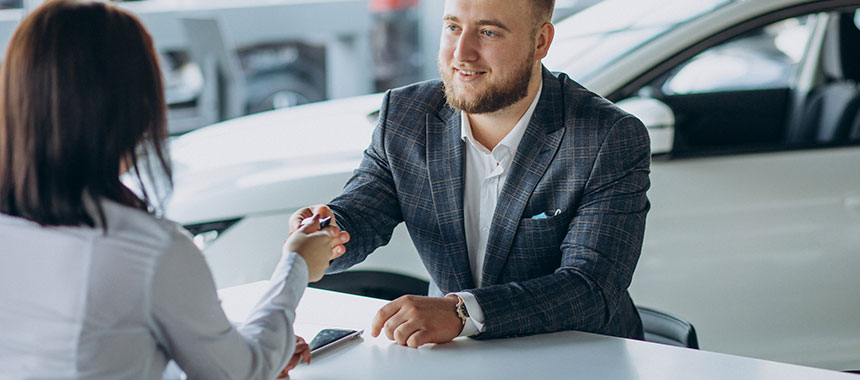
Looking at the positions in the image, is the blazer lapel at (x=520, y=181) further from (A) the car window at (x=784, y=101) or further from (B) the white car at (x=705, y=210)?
(A) the car window at (x=784, y=101)

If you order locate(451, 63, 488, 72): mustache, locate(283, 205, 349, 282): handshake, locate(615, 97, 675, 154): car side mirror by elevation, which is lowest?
locate(283, 205, 349, 282): handshake

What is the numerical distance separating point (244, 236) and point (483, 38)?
1.07 meters

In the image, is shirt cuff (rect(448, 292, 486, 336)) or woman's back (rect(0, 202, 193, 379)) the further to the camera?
shirt cuff (rect(448, 292, 486, 336))

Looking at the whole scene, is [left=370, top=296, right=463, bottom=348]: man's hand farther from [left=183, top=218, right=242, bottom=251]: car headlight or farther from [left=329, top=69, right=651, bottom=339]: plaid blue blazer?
[left=183, top=218, right=242, bottom=251]: car headlight

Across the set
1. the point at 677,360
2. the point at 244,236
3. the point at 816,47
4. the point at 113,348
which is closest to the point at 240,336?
the point at 113,348

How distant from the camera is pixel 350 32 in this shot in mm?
8117

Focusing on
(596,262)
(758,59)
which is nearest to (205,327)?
A: (596,262)

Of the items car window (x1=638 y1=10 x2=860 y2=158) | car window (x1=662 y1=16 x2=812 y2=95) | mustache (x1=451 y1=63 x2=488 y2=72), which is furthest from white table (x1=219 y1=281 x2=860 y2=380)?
car window (x1=662 y1=16 x2=812 y2=95)

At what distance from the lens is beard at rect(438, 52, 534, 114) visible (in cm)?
212

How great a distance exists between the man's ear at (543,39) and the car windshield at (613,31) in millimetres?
799

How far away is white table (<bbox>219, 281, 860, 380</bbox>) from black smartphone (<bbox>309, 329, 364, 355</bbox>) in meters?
0.01

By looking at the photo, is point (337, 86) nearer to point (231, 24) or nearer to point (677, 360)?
point (231, 24)

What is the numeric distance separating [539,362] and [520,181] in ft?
1.91

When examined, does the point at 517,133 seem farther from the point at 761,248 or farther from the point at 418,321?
the point at 761,248
